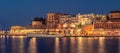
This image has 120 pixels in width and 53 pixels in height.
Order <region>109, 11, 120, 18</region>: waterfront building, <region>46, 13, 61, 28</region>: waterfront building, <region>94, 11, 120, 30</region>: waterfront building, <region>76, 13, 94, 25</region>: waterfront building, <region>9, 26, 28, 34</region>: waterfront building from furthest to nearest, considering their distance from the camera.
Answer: <region>46, 13, 61, 28</region>: waterfront building, <region>9, 26, 28, 34</region>: waterfront building, <region>76, 13, 94, 25</region>: waterfront building, <region>109, 11, 120, 18</region>: waterfront building, <region>94, 11, 120, 30</region>: waterfront building

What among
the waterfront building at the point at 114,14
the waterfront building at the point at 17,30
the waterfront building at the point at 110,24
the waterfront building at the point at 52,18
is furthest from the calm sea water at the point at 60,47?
the waterfront building at the point at 52,18

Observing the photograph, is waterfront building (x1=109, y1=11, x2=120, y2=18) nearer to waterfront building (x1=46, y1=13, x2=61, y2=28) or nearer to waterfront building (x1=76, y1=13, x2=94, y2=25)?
waterfront building (x1=76, y1=13, x2=94, y2=25)

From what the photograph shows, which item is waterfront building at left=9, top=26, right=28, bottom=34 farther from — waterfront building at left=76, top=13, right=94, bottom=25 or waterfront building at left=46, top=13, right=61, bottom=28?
waterfront building at left=76, top=13, right=94, bottom=25

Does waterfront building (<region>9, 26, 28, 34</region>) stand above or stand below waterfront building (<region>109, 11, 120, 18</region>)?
below

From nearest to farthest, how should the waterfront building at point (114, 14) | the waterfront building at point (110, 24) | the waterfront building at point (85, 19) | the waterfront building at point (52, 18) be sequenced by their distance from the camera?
1. the waterfront building at point (110, 24)
2. the waterfront building at point (114, 14)
3. the waterfront building at point (85, 19)
4. the waterfront building at point (52, 18)

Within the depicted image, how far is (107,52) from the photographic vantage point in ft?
114

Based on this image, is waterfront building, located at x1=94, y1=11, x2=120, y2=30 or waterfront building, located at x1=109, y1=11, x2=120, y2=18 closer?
waterfront building, located at x1=94, y1=11, x2=120, y2=30

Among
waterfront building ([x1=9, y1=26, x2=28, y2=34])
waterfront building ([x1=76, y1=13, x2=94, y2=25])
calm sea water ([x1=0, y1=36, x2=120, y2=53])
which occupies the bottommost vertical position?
calm sea water ([x1=0, y1=36, x2=120, y2=53])

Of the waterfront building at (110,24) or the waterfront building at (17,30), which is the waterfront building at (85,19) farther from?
the waterfront building at (17,30)

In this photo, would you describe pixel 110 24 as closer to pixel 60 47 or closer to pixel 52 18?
pixel 52 18

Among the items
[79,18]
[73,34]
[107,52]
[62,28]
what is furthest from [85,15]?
[107,52]

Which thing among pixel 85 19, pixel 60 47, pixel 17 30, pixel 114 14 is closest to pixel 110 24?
pixel 114 14

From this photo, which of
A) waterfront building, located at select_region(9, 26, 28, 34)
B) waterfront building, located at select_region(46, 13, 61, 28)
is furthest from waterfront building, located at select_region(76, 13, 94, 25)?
waterfront building, located at select_region(9, 26, 28, 34)

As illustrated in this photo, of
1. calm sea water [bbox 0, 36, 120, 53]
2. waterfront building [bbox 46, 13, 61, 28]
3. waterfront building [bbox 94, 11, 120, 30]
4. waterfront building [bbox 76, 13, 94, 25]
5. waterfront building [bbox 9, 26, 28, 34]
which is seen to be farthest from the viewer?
waterfront building [bbox 46, 13, 61, 28]
